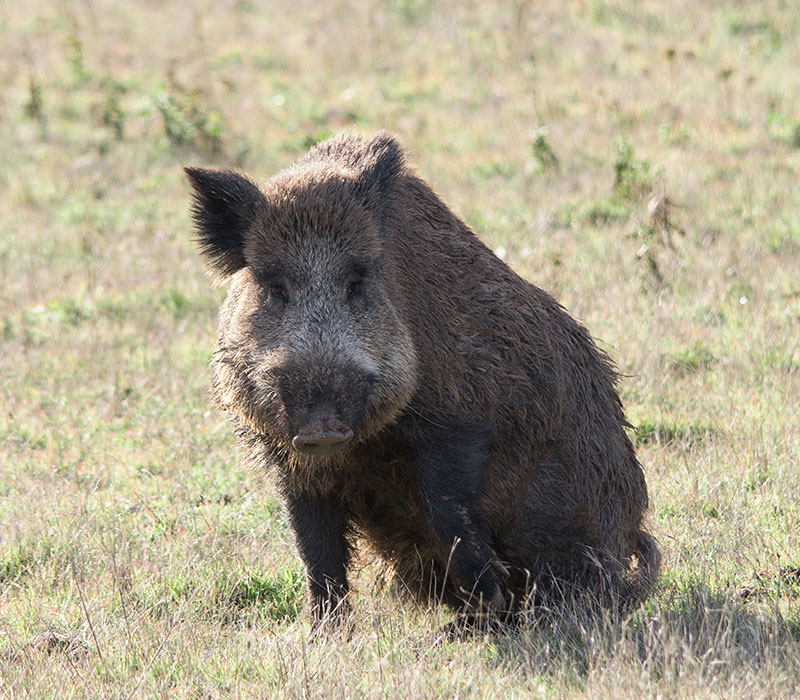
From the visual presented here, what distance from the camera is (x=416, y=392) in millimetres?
4555

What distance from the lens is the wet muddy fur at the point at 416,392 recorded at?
4.38 m

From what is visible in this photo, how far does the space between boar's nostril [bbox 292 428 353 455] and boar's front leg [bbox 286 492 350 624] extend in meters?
0.98

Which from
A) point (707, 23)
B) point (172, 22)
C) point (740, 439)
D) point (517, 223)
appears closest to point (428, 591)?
point (740, 439)

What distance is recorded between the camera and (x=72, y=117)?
14570mm

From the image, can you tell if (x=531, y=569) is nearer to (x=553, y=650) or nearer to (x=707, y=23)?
(x=553, y=650)

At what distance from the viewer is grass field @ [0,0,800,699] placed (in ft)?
14.2

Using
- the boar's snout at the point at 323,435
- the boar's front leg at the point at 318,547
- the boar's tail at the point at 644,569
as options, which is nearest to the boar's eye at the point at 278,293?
the boar's snout at the point at 323,435

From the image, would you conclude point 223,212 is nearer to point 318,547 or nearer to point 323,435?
point 323,435

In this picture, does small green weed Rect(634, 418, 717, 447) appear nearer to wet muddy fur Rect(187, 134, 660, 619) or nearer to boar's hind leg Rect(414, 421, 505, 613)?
wet muddy fur Rect(187, 134, 660, 619)

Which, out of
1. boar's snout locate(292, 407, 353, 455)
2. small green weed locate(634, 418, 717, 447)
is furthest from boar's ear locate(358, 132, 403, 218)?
small green weed locate(634, 418, 717, 447)

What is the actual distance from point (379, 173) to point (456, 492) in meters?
1.36

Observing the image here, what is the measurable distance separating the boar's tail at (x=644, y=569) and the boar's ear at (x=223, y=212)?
2220 mm

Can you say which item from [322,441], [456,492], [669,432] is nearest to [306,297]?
[322,441]

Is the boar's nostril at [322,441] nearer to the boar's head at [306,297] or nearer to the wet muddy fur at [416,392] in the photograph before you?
the boar's head at [306,297]
